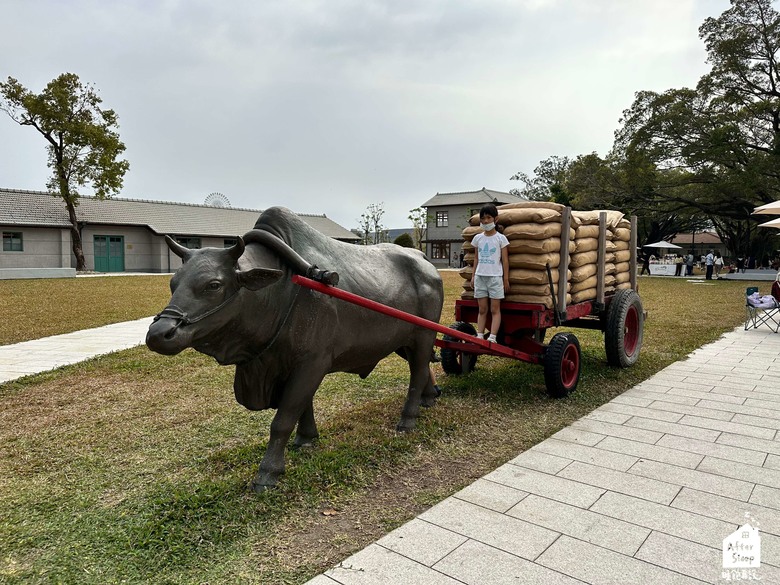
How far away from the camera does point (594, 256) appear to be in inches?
236

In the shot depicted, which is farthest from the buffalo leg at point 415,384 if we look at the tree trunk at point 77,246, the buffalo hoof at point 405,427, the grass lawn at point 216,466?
the tree trunk at point 77,246

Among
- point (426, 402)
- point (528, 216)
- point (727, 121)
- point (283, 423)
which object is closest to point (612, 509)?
point (283, 423)

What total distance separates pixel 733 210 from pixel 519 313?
3127 centimetres

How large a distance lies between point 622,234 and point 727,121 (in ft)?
82.8

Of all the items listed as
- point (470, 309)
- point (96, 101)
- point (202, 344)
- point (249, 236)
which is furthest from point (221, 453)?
point (96, 101)

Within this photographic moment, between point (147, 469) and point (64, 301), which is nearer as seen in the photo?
point (147, 469)

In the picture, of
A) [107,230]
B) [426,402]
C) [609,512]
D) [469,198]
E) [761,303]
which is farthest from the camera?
[469,198]

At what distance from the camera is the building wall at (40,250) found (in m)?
29.2

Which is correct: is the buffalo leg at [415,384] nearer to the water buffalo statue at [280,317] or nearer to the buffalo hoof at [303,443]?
the water buffalo statue at [280,317]

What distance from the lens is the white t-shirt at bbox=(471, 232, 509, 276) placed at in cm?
507

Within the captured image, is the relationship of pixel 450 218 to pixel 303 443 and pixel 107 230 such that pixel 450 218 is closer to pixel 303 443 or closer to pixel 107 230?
pixel 107 230

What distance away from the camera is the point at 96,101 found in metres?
28.1

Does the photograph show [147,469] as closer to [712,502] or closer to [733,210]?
[712,502]

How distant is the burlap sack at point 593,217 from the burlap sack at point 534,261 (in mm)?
611
